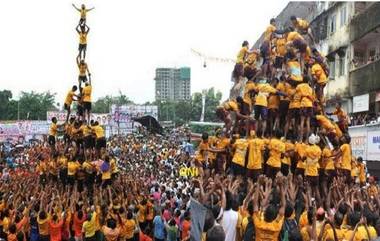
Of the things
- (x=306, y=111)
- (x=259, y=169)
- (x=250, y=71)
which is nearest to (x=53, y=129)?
(x=250, y=71)

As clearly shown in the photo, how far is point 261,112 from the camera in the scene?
33.6 feet

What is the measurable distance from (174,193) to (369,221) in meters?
8.30

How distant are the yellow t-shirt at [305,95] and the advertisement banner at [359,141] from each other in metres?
10.7

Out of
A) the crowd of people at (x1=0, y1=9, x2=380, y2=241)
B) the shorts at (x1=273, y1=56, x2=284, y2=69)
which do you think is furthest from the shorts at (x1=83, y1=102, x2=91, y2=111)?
the shorts at (x1=273, y1=56, x2=284, y2=69)

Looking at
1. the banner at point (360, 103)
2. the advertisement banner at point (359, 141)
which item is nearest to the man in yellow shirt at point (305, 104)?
the advertisement banner at point (359, 141)

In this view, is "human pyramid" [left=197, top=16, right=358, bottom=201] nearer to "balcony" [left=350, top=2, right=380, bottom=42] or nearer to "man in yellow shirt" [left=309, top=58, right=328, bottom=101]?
"man in yellow shirt" [left=309, top=58, right=328, bottom=101]

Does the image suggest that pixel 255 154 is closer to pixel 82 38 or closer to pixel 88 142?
pixel 88 142

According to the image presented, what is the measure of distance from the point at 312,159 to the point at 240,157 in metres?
1.25

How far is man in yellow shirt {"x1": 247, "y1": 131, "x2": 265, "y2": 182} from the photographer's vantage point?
966 centimetres

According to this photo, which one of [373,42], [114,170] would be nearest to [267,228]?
[114,170]

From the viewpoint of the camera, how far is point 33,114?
61094 mm

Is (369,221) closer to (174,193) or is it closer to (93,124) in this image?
(174,193)

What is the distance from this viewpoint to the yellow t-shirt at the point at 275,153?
377 inches

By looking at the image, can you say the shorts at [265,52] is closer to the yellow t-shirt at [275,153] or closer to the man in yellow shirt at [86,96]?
the yellow t-shirt at [275,153]
